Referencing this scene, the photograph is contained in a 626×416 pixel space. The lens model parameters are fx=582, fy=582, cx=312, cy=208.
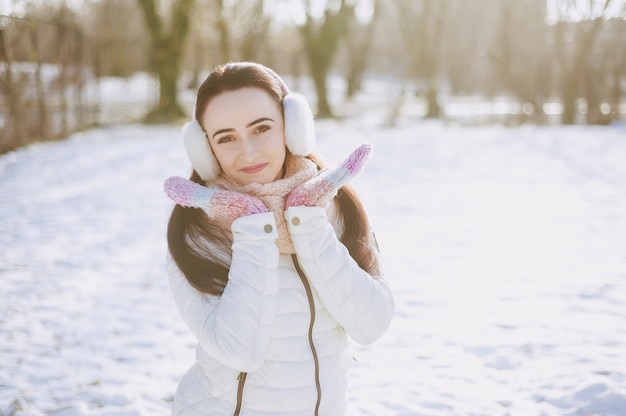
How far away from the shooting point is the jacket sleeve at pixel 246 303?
1.63 meters

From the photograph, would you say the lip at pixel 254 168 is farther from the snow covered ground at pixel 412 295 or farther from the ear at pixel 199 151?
the snow covered ground at pixel 412 295

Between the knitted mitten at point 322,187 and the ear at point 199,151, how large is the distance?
0.30 m

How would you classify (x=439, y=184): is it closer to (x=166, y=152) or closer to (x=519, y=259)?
(x=519, y=259)

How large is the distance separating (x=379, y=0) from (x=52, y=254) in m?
24.8

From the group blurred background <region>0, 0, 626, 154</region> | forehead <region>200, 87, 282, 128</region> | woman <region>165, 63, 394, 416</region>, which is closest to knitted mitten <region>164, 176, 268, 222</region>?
woman <region>165, 63, 394, 416</region>

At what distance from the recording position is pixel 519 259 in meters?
5.52

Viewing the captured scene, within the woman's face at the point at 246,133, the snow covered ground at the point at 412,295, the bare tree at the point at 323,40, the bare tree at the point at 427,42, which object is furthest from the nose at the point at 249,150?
the bare tree at the point at 323,40

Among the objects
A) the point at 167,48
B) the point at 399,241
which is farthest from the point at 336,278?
the point at 167,48

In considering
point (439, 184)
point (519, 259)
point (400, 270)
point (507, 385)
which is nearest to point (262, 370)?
point (507, 385)

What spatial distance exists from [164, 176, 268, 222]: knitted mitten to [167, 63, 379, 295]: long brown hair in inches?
6.7

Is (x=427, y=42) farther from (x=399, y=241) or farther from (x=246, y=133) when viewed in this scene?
(x=246, y=133)

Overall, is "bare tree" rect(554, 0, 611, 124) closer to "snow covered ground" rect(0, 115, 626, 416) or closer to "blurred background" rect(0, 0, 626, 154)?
"blurred background" rect(0, 0, 626, 154)

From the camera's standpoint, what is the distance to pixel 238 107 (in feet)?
5.74

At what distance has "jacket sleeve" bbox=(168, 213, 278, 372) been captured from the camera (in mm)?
1635
